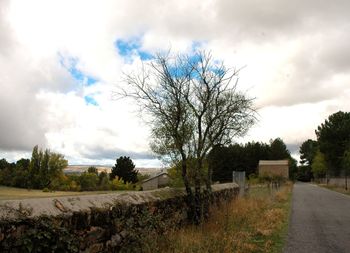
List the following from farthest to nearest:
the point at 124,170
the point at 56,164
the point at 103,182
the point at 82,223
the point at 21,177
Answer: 1. the point at 124,170
2. the point at 56,164
3. the point at 103,182
4. the point at 21,177
5. the point at 82,223

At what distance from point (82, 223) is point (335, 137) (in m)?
79.0

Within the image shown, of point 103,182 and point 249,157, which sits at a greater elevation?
point 249,157

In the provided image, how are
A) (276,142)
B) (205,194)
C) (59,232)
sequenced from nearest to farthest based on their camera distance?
(59,232) < (205,194) < (276,142)

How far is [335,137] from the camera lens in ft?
260

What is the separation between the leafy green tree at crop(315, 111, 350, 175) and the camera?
77.8 meters

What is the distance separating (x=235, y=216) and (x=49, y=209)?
32.3ft

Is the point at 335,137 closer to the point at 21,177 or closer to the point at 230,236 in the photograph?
the point at 21,177

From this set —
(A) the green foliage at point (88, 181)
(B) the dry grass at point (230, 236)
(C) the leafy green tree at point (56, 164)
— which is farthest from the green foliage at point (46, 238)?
(C) the leafy green tree at point (56, 164)

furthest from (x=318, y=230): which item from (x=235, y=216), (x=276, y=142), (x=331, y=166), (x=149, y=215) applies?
(x=276, y=142)

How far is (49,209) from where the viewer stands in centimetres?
550

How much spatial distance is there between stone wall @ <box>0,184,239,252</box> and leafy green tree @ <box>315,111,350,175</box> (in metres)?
74.1

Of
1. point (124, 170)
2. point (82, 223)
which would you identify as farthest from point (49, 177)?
point (82, 223)

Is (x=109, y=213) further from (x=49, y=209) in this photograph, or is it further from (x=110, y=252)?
(x=49, y=209)

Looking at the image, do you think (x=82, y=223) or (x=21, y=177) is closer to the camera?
(x=82, y=223)
